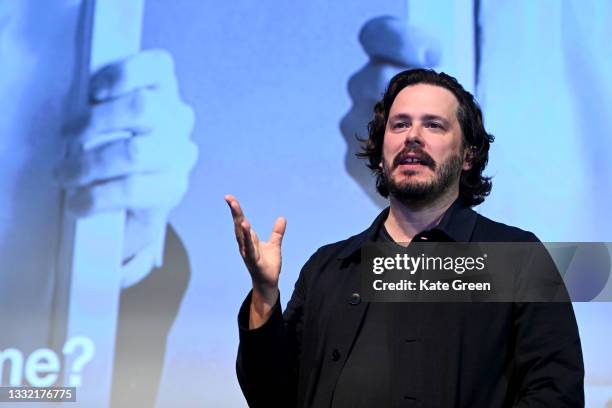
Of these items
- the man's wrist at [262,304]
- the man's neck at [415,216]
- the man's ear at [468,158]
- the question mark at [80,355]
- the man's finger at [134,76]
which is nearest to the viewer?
the man's wrist at [262,304]

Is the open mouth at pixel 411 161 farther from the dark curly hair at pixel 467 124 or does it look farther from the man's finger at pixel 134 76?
the man's finger at pixel 134 76

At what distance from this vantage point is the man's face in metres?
1.39

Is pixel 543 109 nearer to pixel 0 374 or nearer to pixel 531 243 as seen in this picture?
pixel 531 243

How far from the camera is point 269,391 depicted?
136cm

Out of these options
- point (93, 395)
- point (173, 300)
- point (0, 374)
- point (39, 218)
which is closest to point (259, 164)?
point (173, 300)

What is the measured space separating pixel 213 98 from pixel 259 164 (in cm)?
24

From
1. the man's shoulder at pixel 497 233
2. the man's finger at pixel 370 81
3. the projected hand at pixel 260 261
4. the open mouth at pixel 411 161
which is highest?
the man's finger at pixel 370 81

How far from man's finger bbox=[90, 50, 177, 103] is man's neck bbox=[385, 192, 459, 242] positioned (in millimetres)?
1025

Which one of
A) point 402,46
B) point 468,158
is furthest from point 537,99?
point 468,158

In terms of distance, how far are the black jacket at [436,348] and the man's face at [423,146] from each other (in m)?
0.07

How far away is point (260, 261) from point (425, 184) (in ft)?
1.10

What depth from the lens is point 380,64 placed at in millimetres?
2191

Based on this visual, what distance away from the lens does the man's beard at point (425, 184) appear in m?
1.38

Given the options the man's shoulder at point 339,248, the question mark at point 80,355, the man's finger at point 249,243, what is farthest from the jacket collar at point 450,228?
the question mark at point 80,355
